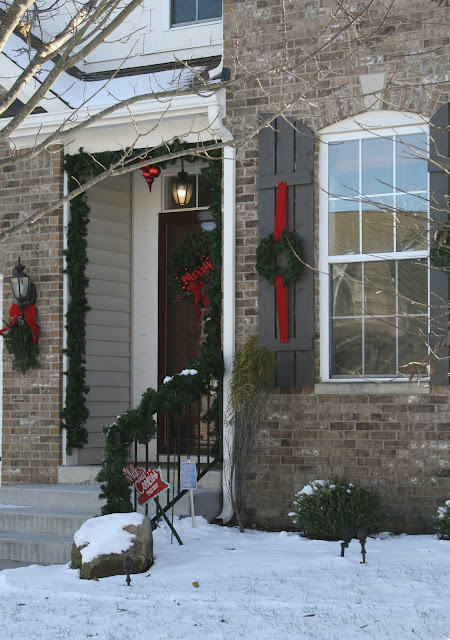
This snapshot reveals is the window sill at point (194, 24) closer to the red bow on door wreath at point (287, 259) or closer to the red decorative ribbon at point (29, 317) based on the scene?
the red bow on door wreath at point (287, 259)

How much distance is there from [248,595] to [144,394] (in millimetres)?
2446

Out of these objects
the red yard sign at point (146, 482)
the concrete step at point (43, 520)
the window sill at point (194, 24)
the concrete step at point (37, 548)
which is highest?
the window sill at point (194, 24)

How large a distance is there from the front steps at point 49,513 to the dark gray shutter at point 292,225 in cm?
127

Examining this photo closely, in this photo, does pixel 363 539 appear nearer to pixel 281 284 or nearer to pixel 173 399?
pixel 173 399

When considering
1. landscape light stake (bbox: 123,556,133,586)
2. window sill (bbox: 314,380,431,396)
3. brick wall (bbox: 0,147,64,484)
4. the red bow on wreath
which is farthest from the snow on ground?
the red bow on wreath

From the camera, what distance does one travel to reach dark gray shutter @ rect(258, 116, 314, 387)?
8.02 meters

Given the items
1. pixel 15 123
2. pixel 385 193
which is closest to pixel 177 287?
pixel 385 193

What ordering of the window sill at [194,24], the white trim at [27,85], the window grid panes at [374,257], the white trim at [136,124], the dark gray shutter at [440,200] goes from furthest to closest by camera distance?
the window sill at [194,24]
the white trim at [27,85]
the white trim at [136,124]
the window grid panes at [374,257]
the dark gray shutter at [440,200]

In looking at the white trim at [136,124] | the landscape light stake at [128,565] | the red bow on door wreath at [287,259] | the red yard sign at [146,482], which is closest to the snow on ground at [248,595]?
the landscape light stake at [128,565]

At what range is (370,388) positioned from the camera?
Answer: 25.4 feet

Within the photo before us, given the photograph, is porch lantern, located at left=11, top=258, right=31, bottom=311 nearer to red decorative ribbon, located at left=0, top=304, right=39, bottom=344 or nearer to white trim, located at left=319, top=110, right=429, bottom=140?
red decorative ribbon, located at left=0, top=304, right=39, bottom=344

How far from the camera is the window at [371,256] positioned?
7.84 meters

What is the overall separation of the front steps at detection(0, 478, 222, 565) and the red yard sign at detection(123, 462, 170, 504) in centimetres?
52

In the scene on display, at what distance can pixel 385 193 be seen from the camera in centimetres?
797
